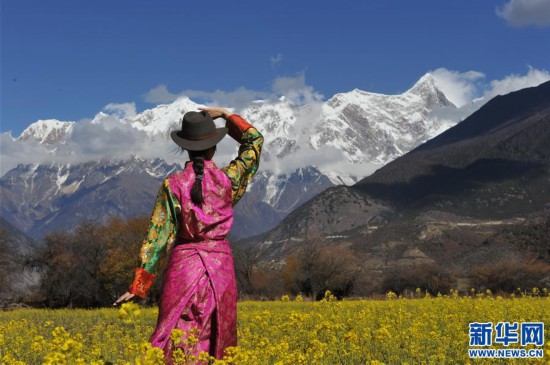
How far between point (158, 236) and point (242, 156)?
117cm

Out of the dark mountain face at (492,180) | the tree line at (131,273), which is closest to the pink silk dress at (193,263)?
the tree line at (131,273)

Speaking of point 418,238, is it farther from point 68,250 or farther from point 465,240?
point 68,250

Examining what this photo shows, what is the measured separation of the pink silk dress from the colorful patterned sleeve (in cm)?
17

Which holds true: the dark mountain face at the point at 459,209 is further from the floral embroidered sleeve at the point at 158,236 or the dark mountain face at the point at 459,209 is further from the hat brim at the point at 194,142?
the floral embroidered sleeve at the point at 158,236

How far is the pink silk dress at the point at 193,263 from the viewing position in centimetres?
504

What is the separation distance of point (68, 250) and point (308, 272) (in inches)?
744

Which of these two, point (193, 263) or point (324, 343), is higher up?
point (193, 263)

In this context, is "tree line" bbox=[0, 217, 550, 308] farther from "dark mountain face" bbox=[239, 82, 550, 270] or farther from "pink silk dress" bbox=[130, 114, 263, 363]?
"pink silk dress" bbox=[130, 114, 263, 363]

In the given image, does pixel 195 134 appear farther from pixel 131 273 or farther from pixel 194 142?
pixel 131 273

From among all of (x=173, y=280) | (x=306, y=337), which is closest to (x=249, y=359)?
(x=173, y=280)

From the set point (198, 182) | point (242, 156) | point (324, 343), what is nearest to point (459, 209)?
point (324, 343)

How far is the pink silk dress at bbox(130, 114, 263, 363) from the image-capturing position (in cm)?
504

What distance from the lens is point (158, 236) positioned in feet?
17.1

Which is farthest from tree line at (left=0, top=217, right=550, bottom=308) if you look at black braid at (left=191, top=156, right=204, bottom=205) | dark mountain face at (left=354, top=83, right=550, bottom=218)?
dark mountain face at (left=354, top=83, right=550, bottom=218)
